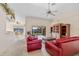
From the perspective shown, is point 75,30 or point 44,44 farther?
point 44,44

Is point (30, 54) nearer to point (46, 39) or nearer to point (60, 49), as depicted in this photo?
point (46, 39)

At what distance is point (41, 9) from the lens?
7.63 ft

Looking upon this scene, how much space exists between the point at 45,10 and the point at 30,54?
1.10 metres

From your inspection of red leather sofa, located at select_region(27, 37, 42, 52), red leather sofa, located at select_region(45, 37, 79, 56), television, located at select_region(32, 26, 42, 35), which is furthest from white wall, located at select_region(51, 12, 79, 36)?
red leather sofa, located at select_region(27, 37, 42, 52)

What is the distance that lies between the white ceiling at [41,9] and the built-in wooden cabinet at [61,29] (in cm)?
22

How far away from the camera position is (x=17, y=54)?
2.33 m

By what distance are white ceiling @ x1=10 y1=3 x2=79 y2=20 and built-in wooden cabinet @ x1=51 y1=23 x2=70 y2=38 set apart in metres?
0.22

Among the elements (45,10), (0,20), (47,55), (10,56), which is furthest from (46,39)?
(0,20)

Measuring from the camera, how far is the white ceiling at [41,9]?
7.46ft

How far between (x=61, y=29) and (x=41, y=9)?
0.68m

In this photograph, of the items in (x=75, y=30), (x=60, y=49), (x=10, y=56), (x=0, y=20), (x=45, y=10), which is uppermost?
(x=45, y=10)

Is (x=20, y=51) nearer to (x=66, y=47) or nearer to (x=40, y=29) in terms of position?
(x=40, y=29)

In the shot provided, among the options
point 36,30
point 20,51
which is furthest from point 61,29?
point 20,51

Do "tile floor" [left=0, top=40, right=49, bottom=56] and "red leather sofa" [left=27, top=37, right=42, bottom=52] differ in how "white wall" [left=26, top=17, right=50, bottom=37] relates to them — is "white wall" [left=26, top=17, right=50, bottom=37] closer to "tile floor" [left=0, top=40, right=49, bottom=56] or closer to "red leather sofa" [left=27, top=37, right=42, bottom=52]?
"red leather sofa" [left=27, top=37, right=42, bottom=52]
